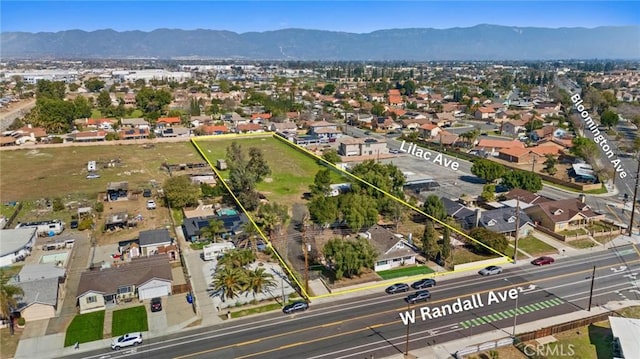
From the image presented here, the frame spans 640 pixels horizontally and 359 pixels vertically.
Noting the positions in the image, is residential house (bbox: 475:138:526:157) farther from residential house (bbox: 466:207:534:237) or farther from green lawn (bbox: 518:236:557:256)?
green lawn (bbox: 518:236:557:256)

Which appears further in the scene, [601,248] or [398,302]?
[601,248]

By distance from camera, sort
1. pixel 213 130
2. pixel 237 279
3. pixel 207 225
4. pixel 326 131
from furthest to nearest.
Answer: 1. pixel 213 130
2. pixel 326 131
3. pixel 207 225
4. pixel 237 279

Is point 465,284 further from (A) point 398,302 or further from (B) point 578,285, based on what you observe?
(B) point 578,285

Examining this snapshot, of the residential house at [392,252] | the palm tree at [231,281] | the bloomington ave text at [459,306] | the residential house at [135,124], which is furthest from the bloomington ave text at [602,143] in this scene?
the residential house at [135,124]

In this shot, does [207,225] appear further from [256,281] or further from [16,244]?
[16,244]

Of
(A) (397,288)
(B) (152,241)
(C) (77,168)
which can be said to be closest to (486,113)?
(C) (77,168)

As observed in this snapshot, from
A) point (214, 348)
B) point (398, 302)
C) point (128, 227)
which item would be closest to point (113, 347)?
point (214, 348)
